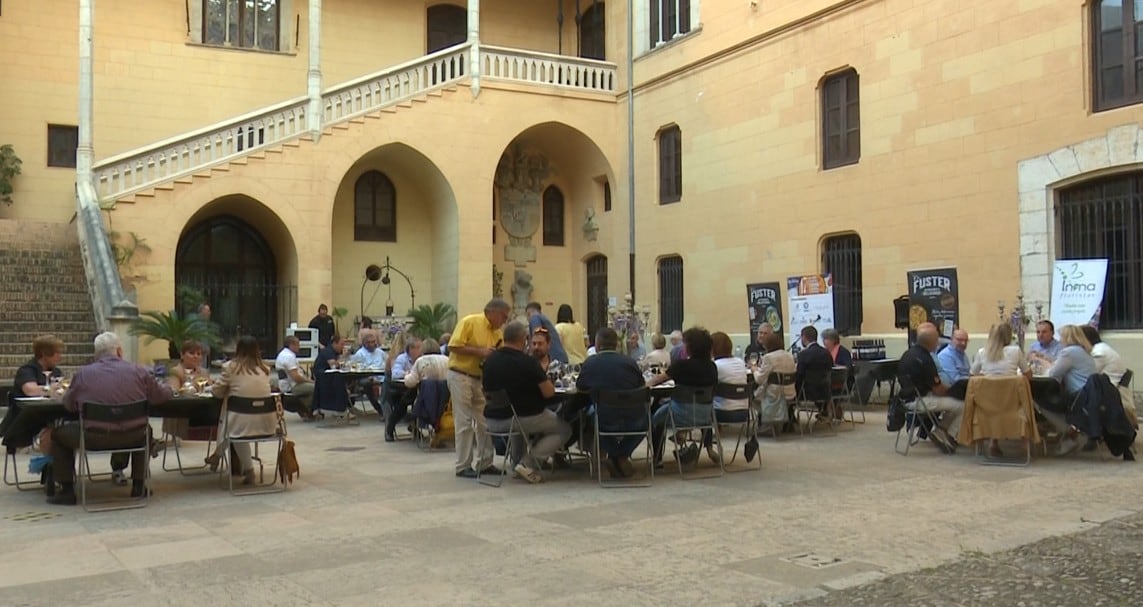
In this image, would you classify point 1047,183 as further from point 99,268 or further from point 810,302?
point 99,268

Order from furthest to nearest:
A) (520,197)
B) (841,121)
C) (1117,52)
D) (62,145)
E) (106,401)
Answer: (520,197) → (62,145) → (841,121) → (1117,52) → (106,401)

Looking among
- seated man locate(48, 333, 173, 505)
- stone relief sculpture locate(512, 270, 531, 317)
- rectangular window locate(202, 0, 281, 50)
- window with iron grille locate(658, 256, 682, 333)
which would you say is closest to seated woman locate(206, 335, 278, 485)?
seated man locate(48, 333, 173, 505)

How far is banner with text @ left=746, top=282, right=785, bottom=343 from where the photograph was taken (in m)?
17.5

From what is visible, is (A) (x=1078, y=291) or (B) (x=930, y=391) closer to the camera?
(B) (x=930, y=391)

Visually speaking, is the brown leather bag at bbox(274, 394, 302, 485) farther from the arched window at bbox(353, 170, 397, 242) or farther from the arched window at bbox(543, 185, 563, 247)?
the arched window at bbox(543, 185, 563, 247)

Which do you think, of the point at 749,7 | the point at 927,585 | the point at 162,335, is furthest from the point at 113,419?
the point at 749,7

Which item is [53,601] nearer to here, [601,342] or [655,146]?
[601,342]

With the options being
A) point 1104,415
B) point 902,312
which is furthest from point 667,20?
point 1104,415

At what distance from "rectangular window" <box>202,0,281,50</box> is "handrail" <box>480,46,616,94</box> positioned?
5.19 metres

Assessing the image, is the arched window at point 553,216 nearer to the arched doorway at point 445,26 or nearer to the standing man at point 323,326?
the arched doorway at point 445,26

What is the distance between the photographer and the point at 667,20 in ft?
68.5

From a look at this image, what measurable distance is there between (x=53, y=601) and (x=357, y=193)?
1783cm

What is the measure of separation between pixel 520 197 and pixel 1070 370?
15685 millimetres

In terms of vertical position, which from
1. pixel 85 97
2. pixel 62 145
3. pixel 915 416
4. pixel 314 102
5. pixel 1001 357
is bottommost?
pixel 915 416
